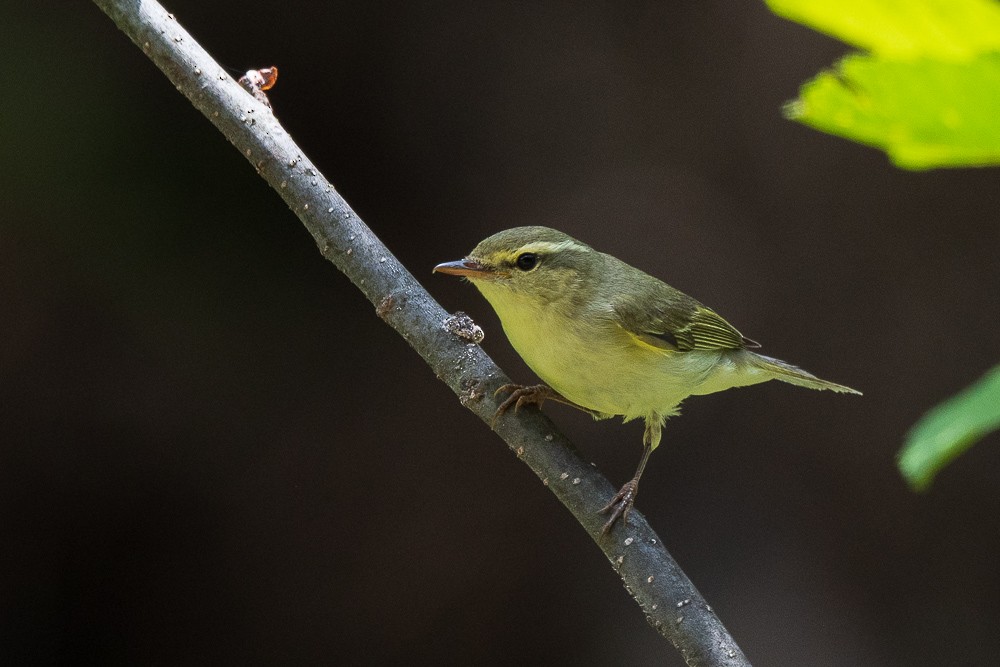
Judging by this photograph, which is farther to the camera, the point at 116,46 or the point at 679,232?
the point at 679,232

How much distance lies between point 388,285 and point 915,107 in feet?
6.06

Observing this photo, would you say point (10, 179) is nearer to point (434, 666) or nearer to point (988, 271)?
point (434, 666)

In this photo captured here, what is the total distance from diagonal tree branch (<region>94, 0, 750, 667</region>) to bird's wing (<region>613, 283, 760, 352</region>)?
2.78 ft

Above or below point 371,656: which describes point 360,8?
above

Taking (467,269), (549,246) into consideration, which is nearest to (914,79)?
(467,269)

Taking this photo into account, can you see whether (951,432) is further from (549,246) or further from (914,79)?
(549,246)

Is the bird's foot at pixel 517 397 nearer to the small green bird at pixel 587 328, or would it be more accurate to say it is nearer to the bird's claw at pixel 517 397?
the bird's claw at pixel 517 397

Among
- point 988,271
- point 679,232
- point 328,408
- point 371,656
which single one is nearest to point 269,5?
point 328,408

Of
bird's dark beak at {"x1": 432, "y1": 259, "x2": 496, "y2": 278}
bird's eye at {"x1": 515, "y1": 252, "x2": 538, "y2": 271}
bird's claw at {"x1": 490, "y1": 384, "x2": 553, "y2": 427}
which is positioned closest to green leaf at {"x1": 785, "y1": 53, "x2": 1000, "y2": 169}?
bird's claw at {"x1": 490, "y1": 384, "x2": 553, "y2": 427}

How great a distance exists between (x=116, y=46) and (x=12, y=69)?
1.63 feet

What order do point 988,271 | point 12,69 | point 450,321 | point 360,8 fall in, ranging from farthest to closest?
1. point 988,271
2. point 360,8
3. point 12,69
4. point 450,321

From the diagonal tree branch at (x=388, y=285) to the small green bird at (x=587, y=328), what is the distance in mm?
362

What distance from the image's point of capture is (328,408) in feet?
17.0

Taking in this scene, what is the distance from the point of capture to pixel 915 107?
50 cm
